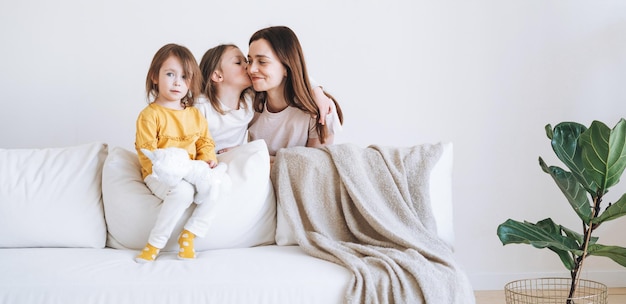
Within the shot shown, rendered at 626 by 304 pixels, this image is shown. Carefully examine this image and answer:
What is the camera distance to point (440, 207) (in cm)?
257

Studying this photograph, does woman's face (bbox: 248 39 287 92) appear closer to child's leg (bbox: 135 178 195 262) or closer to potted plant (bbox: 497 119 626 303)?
child's leg (bbox: 135 178 195 262)

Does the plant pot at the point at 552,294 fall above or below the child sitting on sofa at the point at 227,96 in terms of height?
below

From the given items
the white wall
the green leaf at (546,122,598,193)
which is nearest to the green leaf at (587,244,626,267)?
the green leaf at (546,122,598,193)

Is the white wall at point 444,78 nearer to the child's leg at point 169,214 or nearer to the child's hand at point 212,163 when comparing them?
the child's hand at point 212,163

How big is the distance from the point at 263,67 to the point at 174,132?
0.51m

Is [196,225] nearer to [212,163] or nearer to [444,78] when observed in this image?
[212,163]

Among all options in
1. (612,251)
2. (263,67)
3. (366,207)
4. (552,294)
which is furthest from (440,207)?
(552,294)

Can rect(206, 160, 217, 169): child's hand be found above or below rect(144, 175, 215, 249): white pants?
above

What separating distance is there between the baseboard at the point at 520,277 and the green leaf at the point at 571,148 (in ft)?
3.60

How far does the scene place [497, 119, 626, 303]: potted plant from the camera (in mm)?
2529

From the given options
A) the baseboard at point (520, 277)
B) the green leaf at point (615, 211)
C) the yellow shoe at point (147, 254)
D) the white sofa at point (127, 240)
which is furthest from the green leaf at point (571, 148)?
the yellow shoe at point (147, 254)

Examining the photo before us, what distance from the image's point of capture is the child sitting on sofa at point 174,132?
7.59 feet

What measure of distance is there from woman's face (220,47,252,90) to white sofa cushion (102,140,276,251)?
1.52 feet

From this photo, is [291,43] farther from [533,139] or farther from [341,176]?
[533,139]
